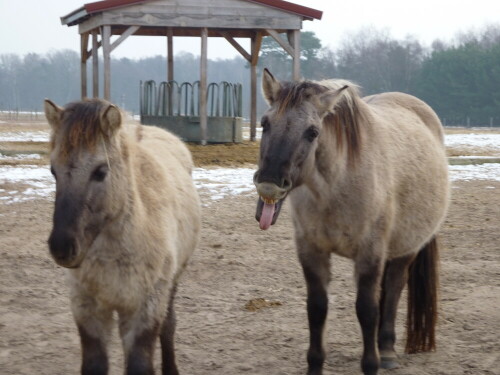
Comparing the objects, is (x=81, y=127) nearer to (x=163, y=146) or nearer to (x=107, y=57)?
(x=163, y=146)

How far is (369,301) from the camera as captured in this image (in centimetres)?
441

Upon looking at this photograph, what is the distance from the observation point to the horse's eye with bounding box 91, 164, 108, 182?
3.41m

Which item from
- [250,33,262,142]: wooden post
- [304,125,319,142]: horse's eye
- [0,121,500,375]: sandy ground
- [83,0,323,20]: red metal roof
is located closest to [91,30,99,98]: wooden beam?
[83,0,323,20]: red metal roof

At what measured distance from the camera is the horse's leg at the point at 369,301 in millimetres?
4371

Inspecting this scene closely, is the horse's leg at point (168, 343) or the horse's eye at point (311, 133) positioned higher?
the horse's eye at point (311, 133)

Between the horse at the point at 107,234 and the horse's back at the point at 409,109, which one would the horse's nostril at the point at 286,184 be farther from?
the horse's back at the point at 409,109

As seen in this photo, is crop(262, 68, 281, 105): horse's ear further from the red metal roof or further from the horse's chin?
the red metal roof

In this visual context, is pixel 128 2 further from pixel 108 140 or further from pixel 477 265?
pixel 108 140

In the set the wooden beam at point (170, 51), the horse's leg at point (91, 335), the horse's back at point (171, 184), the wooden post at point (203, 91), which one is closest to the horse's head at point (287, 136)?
the horse's back at point (171, 184)

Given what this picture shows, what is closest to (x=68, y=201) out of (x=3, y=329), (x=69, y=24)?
(x=3, y=329)

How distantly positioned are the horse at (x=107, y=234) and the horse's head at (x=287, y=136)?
0.54m

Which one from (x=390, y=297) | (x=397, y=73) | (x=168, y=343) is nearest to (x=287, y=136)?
(x=168, y=343)

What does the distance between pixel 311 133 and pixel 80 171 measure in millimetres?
1339

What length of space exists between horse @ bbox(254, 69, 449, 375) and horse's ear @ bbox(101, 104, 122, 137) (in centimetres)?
82
